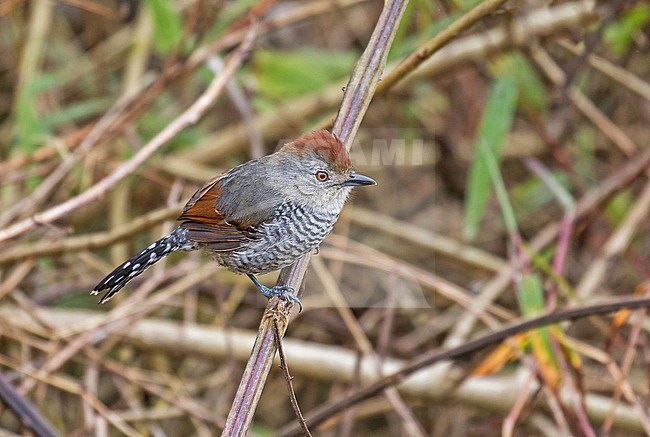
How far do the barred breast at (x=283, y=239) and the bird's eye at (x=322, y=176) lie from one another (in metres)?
0.11

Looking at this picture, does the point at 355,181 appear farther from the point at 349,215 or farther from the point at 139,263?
the point at 349,215

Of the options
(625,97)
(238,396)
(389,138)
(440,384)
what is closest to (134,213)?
(389,138)

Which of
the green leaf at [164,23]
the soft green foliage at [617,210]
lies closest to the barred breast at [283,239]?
the green leaf at [164,23]

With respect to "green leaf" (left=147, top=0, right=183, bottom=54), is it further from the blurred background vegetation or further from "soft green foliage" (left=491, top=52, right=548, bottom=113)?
"soft green foliage" (left=491, top=52, right=548, bottom=113)

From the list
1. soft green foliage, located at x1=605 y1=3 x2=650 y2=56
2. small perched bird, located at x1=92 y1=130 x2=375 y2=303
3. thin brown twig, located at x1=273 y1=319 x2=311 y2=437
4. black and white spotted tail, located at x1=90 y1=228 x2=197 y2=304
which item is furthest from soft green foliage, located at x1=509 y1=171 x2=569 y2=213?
thin brown twig, located at x1=273 y1=319 x2=311 y2=437

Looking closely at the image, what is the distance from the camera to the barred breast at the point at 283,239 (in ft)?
8.38

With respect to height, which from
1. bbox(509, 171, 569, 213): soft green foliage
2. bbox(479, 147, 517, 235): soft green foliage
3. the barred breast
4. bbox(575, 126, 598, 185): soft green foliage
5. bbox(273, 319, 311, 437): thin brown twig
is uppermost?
bbox(575, 126, 598, 185): soft green foliage

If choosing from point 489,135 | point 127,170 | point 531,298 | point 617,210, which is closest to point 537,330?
point 531,298

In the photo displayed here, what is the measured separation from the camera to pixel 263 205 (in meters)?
2.72

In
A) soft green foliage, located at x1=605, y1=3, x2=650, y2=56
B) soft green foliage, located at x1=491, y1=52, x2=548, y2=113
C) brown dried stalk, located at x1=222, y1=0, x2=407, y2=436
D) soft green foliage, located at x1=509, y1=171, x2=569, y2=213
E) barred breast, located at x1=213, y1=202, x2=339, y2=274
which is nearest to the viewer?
brown dried stalk, located at x1=222, y1=0, x2=407, y2=436

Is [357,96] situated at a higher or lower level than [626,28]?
lower

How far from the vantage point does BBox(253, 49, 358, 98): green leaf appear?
4.77 meters

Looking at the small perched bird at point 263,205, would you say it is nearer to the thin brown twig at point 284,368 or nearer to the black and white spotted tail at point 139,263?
the black and white spotted tail at point 139,263

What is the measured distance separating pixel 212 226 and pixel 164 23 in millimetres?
1748
